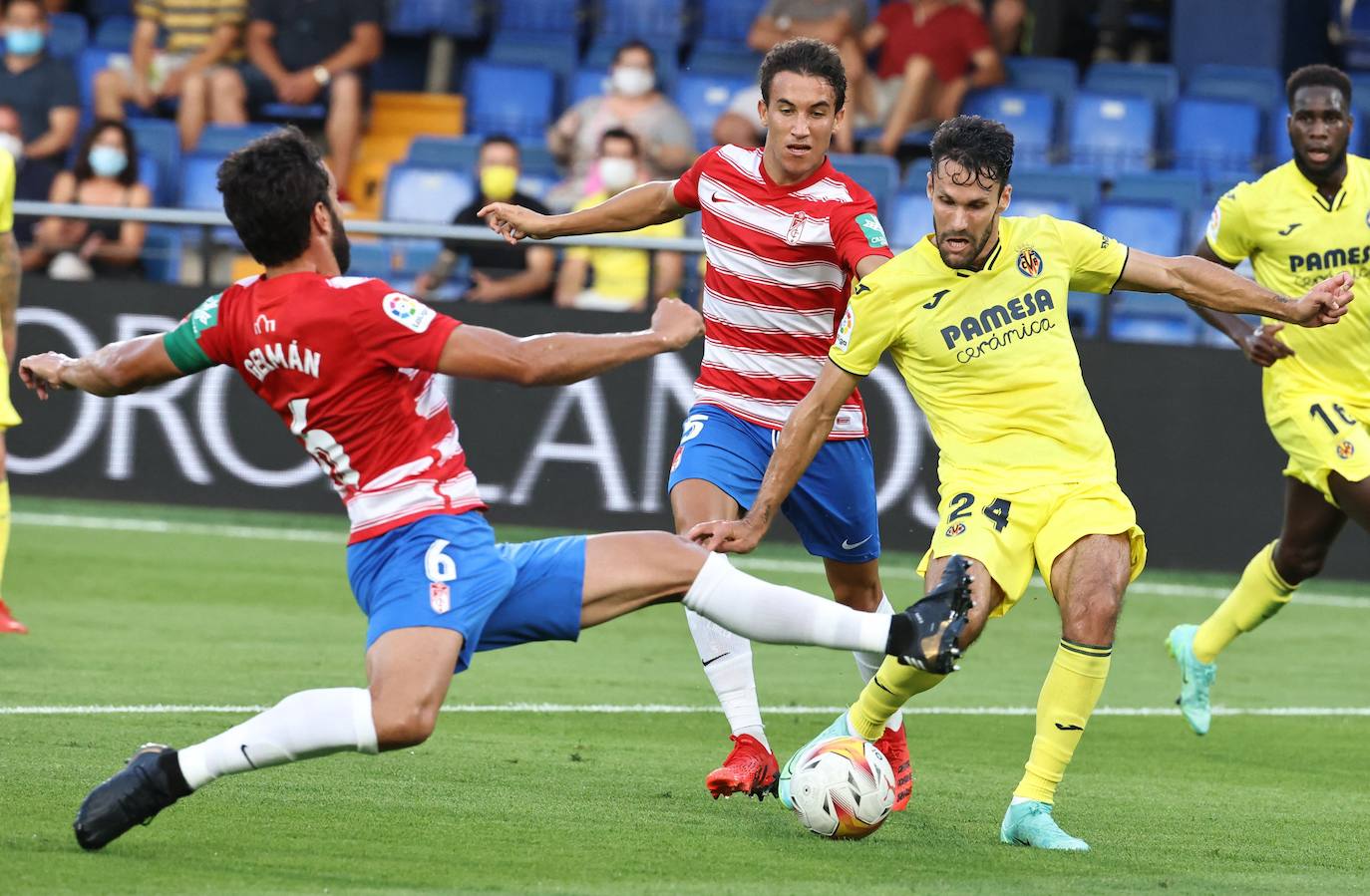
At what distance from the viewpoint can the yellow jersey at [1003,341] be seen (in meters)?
6.24

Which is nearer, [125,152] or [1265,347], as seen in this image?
[1265,347]

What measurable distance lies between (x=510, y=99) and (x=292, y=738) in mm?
11926

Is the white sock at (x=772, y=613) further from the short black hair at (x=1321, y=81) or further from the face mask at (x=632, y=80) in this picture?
the face mask at (x=632, y=80)

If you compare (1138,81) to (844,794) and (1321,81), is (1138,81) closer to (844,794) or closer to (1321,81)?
(1321,81)

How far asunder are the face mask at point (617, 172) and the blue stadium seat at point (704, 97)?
1912 mm

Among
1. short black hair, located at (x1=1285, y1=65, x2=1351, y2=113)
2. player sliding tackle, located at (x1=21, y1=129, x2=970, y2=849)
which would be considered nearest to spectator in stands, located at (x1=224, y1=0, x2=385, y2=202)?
short black hair, located at (x1=1285, y1=65, x2=1351, y2=113)

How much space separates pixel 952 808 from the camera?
261 inches

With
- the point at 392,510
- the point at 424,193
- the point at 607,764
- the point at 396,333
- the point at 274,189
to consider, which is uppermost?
the point at 274,189

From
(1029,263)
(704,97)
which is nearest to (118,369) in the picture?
(1029,263)

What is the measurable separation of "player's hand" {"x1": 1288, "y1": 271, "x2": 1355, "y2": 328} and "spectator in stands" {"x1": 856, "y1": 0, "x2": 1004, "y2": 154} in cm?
954

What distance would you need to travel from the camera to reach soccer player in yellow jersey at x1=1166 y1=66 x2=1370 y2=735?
8.30m

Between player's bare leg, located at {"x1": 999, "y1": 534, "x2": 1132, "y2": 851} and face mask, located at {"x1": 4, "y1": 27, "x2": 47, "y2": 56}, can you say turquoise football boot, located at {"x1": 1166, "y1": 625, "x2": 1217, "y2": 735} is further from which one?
face mask, located at {"x1": 4, "y1": 27, "x2": 47, "y2": 56}

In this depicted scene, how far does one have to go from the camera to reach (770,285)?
22.6ft

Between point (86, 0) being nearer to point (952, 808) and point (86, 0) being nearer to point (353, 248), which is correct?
point (353, 248)
